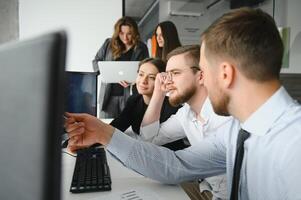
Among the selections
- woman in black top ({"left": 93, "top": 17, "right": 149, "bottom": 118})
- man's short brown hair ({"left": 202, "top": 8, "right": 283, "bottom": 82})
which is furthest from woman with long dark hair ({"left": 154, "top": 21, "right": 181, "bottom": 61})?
man's short brown hair ({"left": 202, "top": 8, "right": 283, "bottom": 82})

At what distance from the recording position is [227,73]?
82cm

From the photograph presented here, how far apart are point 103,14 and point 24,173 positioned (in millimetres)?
3805

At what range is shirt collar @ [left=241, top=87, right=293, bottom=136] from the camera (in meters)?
0.77

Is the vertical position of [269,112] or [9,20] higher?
[9,20]

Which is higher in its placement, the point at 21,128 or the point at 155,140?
the point at 21,128

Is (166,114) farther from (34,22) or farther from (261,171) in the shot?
(34,22)

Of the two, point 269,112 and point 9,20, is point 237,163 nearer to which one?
point 269,112

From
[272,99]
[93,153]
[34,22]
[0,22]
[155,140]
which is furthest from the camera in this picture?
[34,22]

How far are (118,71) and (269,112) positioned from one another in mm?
1662

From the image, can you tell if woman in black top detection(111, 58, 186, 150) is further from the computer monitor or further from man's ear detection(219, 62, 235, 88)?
the computer monitor

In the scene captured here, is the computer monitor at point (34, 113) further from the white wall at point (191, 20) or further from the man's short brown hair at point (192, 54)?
the white wall at point (191, 20)

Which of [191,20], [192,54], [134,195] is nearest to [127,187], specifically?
[134,195]

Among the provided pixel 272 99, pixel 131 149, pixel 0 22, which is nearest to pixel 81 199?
pixel 131 149

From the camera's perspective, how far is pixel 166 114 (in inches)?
66.7
